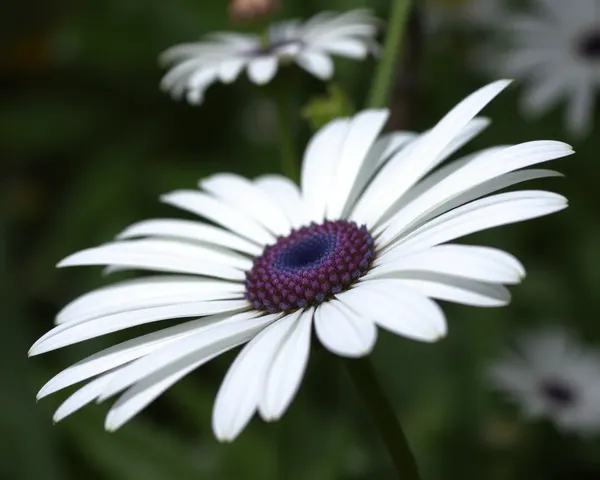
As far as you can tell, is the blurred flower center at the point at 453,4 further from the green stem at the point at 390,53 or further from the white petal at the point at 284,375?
the white petal at the point at 284,375

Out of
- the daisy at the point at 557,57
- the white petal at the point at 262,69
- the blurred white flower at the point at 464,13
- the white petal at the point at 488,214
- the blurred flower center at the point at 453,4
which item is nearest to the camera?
the white petal at the point at 488,214

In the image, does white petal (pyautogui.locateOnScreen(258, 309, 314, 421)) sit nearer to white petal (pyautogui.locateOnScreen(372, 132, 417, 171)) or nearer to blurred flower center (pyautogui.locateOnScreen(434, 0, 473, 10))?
white petal (pyautogui.locateOnScreen(372, 132, 417, 171))

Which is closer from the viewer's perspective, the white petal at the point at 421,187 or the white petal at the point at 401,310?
the white petal at the point at 401,310

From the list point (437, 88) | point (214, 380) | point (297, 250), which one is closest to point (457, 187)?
point (297, 250)

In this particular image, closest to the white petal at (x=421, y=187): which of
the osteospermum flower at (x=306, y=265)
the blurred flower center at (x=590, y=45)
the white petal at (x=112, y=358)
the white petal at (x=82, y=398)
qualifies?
the osteospermum flower at (x=306, y=265)

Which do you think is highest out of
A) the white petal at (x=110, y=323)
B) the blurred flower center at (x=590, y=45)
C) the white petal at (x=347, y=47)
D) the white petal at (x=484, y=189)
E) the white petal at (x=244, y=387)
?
the white petal at (x=347, y=47)

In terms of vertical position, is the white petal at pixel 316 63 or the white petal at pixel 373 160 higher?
the white petal at pixel 316 63

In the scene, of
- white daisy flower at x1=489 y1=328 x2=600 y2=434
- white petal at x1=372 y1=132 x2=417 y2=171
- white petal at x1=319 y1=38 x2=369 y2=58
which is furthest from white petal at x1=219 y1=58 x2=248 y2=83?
white daisy flower at x1=489 y1=328 x2=600 y2=434
